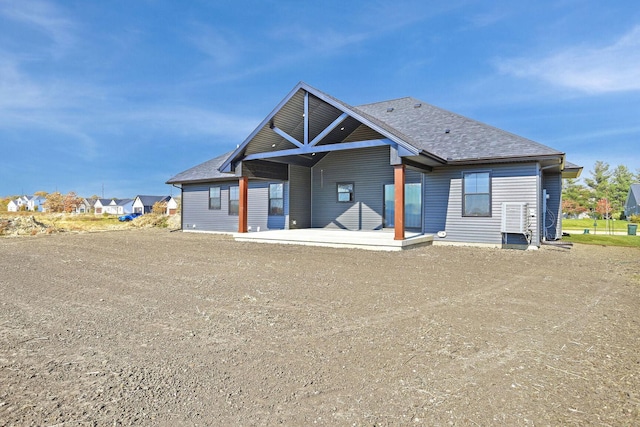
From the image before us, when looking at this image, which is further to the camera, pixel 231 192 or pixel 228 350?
pixel 231 192

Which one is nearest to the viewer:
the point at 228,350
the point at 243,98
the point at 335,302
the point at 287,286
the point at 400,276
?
the point at 228,350

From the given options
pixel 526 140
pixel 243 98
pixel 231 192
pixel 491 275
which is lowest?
pixel 491 275

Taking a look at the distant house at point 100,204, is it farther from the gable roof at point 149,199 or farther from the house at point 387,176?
the house at point 387,176

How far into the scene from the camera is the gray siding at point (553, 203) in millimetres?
14266

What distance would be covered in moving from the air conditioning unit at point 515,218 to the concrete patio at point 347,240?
239cm

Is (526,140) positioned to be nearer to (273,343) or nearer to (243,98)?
(273,343)

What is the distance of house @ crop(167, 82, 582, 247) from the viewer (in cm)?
1111

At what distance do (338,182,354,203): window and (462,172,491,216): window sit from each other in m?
4.49

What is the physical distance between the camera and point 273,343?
3.43 metres

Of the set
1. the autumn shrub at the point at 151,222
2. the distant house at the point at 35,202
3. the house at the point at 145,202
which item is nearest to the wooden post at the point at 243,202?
the autumn shrub at the point at 151,222

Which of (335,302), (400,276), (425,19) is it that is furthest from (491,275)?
(425,19)

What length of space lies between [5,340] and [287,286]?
141 inches

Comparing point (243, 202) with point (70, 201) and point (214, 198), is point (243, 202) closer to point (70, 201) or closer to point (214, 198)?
point (214, 198)

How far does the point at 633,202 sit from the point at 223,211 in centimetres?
4887
